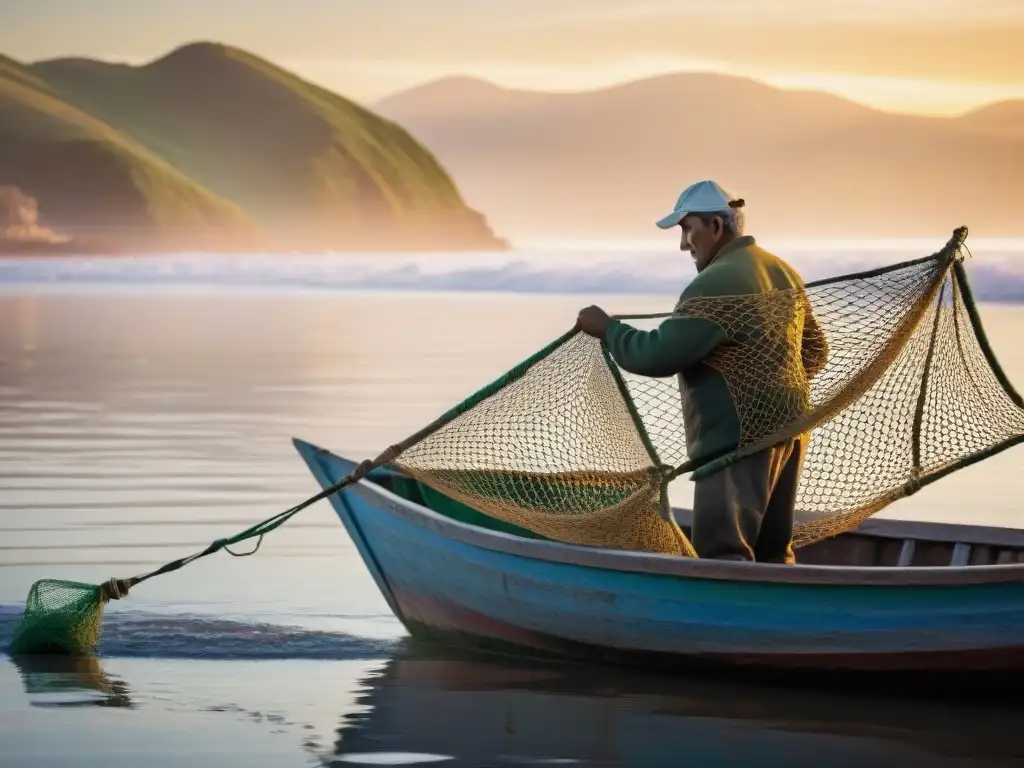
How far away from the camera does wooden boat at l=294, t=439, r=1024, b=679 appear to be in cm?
674

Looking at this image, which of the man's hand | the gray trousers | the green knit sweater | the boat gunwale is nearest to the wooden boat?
the boat gunwale

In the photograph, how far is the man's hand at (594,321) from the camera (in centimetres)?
768

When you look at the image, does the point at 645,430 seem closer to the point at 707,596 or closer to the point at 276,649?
the point at 707,596

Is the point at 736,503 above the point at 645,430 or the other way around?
the other way around

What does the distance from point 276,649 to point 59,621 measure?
2.87 ft

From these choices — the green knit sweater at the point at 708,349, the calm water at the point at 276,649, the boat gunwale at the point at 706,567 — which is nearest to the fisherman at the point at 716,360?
the green knit sweater at the point at 708,349

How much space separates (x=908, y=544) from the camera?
27.6ft

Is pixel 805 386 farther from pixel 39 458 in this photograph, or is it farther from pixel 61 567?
pixel 39 458

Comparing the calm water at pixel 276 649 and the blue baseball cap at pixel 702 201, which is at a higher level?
the blue baseball cap at pixel 702 201

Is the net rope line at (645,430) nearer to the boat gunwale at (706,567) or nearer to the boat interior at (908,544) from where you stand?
the boat gunwale at (706,567)

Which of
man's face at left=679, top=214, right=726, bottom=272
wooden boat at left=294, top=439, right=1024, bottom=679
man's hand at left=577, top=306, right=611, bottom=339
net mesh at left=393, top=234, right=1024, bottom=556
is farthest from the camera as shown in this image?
man's hand at left=577, top=306, right=611, bottom=339

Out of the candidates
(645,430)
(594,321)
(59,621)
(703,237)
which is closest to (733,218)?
(703,237)

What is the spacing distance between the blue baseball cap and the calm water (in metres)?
1.77

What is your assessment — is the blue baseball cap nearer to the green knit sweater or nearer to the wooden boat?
the green knit sweater
